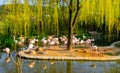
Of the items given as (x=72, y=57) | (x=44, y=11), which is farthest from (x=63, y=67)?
(x=44, y=11)

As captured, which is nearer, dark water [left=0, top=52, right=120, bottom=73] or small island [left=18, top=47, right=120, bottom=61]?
dark water [left=0, top=52, right=120, bottom=73]

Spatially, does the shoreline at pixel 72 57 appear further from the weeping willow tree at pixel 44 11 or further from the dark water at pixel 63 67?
the weeping willow tree at pixel 44 11

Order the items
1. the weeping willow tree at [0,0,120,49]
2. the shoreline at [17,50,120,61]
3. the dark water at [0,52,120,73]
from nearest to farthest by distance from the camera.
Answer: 1. the weeping willow tree at [0,0,120,49]
2. the dark water at [0,52,120,73]
3. the shoreline at [17,50,120,61]

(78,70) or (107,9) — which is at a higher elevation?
(107,9)

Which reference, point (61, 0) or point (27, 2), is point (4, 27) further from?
point (27, 2)

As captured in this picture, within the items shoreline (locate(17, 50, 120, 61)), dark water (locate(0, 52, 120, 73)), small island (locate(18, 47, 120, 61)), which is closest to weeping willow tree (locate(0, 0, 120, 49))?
small island (locate(18, 47, 120, 61))

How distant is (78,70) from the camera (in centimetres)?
1274

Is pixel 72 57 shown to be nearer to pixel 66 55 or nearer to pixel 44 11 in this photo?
pixel 66 55

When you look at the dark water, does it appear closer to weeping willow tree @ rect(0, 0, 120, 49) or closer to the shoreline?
the shoreline

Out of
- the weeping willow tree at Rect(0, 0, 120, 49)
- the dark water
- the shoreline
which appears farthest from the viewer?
the shoreline

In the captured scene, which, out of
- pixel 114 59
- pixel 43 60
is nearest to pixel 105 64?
pixel 114 59

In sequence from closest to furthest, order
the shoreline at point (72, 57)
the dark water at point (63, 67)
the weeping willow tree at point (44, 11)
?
the weeping willow tree at point (44, 11), the dark water at point (63, 67), the shoreline at point (72, 57)

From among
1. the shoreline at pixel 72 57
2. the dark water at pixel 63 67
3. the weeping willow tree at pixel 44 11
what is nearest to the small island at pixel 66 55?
the shoreline at pixel 72 57

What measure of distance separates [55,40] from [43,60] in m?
4.66
